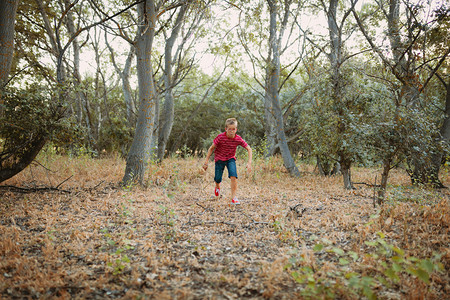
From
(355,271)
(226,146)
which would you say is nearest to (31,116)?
(226,146)

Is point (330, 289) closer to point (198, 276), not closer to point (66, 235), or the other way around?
point (198, 276)

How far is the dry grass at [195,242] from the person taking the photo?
2518mm

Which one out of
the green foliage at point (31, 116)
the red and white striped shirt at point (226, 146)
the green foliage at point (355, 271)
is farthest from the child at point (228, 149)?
the green foliage at point (31, 116)

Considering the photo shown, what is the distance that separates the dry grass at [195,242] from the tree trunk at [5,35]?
7.74 feet

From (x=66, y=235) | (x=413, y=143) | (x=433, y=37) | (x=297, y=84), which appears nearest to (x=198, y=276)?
(x=66, y=235)

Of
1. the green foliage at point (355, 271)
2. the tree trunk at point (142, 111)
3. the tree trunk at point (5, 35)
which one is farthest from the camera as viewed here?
the tree trunk at point (142, 111)

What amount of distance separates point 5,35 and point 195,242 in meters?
4.83

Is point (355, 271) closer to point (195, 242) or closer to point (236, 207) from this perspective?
point (195, 242)

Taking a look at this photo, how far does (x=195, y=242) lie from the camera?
3.62m

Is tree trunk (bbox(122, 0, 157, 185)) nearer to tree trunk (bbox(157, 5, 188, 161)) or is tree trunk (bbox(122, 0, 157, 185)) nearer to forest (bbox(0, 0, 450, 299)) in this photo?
forest (bbox(0, 0, 450, 299))

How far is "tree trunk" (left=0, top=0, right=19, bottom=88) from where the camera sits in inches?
182

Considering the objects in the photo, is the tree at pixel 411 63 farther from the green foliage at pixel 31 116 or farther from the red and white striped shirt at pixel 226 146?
the green foliage at pixel 31 116

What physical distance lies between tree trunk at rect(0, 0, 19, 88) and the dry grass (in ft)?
7.74

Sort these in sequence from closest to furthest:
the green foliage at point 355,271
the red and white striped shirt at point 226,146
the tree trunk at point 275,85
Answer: the green foliage at point 355,271 → the red and white striped shirt at point 226,146 → the tree trunk at point 275,85
